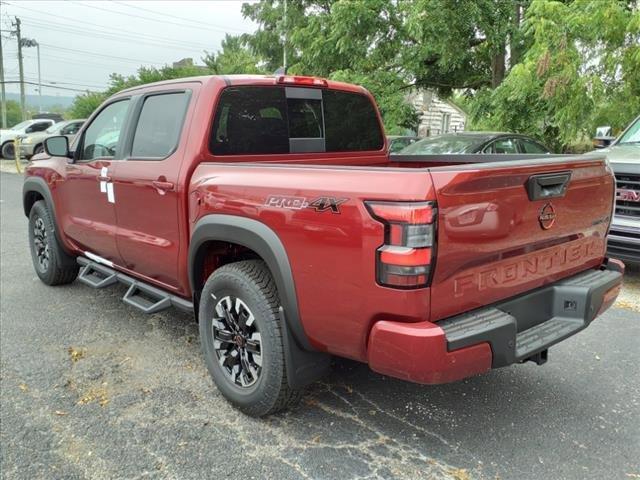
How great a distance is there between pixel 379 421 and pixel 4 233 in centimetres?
736

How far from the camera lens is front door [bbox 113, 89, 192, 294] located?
349cm

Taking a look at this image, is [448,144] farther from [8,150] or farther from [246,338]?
[8,150]

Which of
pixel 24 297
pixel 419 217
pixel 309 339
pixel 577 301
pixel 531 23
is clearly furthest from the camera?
pixel 531 23

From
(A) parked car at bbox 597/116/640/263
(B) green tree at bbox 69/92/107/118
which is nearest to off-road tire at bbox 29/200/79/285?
(A) parked car at bbox 597/116/640/263

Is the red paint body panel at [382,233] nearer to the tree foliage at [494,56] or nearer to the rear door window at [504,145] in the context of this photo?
the rear door window at [504,145]

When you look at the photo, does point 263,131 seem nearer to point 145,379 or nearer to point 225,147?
point 225,147

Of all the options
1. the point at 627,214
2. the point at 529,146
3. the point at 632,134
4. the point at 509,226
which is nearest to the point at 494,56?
the point at 529,146

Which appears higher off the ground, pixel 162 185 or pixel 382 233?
pixel 162 185

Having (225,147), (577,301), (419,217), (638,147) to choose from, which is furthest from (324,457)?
(638,147)

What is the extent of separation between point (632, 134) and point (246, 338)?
225 inches

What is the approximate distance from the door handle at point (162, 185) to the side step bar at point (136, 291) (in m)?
0.74

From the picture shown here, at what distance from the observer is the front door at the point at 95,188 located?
4.20 m

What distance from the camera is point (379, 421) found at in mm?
3092

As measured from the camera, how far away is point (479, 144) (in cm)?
791
